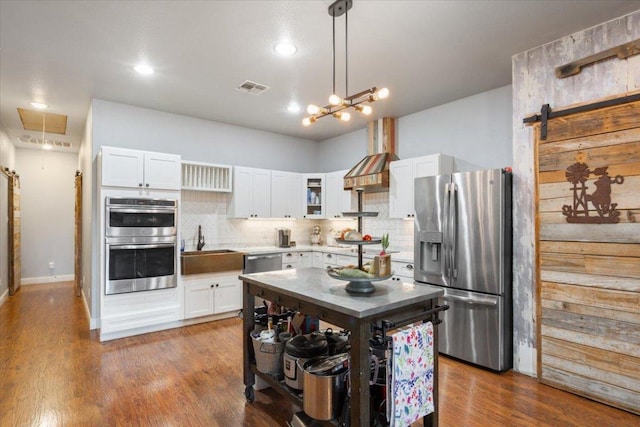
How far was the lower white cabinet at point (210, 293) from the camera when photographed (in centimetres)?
455

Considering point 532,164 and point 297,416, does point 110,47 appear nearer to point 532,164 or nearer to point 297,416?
point 297,416

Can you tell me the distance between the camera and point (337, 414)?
205 cm

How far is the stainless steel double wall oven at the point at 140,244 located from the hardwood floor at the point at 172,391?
70 centimetres

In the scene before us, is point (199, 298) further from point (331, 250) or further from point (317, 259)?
point (331, 250)

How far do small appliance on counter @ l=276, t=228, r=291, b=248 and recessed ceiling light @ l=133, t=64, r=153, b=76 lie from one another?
3.07 m

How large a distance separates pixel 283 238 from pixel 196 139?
6.89 feet

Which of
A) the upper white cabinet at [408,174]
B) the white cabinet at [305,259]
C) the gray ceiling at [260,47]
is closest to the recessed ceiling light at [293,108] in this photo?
the gray ceiling at [260,47]

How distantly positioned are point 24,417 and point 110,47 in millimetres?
3006

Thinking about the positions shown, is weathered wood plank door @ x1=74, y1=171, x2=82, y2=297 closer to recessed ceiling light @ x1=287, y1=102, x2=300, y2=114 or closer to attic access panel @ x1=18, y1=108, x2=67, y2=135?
attic access panel @ x1=18, y1=108, x2=67, y2=135

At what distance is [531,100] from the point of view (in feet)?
10.2

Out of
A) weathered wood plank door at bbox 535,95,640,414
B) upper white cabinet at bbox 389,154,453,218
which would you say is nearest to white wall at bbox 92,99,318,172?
upper white cabinet at bbox 389,154,453,218

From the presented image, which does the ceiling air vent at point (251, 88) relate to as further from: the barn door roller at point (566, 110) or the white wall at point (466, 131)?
the barn door roller at point (566, 110)

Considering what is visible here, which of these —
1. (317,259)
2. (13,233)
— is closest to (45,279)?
(13,233)

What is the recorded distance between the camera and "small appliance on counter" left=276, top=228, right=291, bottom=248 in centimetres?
581
